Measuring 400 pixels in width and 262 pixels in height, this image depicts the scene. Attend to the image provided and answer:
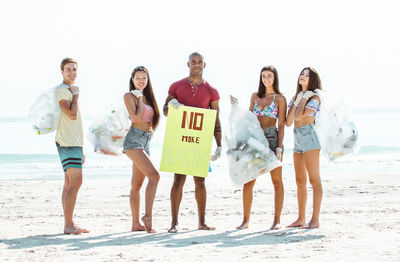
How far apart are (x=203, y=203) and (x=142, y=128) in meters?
1.11

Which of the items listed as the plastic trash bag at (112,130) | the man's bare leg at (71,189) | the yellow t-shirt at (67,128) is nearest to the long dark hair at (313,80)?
the plastic trash bag at (112,130)

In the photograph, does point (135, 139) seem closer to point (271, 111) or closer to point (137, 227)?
point (137, 227)

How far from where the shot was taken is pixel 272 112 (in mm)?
6180

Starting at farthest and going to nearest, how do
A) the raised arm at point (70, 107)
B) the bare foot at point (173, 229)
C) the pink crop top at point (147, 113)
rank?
the bare foot at point (173, 229), the pink crop top at point (147, 113), the raised arm at point (70, 107)

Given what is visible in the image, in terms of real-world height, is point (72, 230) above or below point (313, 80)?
below

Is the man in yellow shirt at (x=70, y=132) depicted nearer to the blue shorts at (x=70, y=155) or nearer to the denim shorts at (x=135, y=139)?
the blue shorts at (x=70, y=155)

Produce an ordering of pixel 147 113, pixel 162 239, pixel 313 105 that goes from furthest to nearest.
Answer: pixel 313 105 → pixel 147 113 → pixel 162 239

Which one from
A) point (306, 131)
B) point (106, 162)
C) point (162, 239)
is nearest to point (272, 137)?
point (306, 131)

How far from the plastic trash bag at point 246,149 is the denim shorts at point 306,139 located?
334 mm

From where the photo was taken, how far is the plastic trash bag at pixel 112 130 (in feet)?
20.5

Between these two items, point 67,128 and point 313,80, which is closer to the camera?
point 67,128

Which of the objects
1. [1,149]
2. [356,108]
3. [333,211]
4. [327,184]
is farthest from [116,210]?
[356,108]

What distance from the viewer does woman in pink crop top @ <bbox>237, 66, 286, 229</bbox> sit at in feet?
20.3

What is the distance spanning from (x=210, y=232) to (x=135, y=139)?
135 cm
